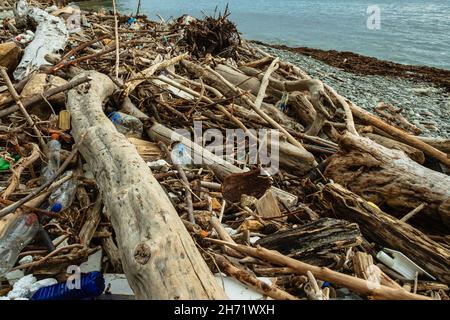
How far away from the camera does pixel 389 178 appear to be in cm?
331

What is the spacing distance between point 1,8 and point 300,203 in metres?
12.0

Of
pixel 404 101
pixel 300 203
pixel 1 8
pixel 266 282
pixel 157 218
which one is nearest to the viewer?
pixel 157 218

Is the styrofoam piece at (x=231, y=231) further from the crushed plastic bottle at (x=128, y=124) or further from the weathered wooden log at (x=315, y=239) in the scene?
the crushed plastic bottle at (x=128, y=124)

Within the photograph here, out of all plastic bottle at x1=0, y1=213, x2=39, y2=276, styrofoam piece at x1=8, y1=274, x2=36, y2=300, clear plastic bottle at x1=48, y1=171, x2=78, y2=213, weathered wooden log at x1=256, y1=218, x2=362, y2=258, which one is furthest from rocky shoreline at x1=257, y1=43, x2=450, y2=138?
styrofoam piece at x1=8, y1=274, x2=36, y2=300

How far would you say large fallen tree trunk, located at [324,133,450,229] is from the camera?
3084mm

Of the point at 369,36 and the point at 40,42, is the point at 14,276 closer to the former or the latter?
the point at 40,42

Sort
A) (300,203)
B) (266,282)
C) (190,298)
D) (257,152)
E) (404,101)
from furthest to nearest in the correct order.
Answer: (404,101) → (257,152) → (300,203) → (266,282) → (190,298)

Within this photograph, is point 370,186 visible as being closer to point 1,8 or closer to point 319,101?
point 319,101

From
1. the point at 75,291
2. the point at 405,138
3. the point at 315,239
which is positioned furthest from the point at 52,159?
the point at 405,138

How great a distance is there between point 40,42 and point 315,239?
5431mm

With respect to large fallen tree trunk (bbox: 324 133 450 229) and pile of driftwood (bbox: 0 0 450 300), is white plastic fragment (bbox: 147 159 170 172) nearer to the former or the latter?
pile of driftwood (bbox: 0 0 450 300)

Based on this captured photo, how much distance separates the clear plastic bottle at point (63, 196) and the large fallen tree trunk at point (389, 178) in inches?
93.9

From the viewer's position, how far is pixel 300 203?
11.0ft

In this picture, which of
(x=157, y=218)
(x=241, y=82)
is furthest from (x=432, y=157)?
(x=157, y=218)
